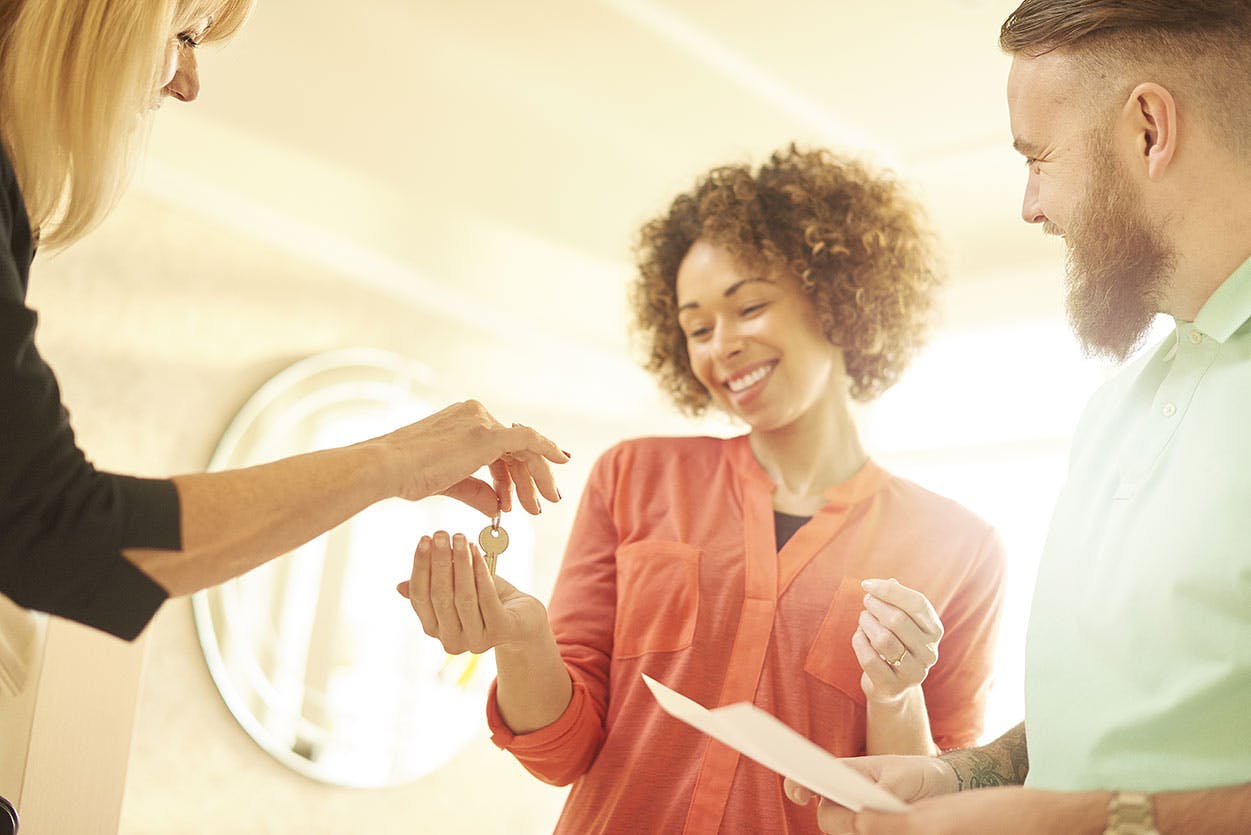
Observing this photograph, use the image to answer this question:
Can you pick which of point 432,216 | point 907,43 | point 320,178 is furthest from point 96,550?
point 907,43

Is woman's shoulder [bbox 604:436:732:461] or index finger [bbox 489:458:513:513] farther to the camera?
woman's shoulder [bbox 604:436:732:461]

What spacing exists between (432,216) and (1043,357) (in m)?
2.09

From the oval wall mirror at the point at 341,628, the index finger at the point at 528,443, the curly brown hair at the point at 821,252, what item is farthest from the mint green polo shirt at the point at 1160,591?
the oval wall mirror at the point at 341,628

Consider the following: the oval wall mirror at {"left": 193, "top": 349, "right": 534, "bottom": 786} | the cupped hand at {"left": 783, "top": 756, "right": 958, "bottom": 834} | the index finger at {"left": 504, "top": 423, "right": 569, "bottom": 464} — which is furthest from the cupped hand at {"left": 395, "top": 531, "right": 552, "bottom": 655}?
the oval wall mirror at {"left": 193, "top": 349, "right": 534, "bottom": 786}

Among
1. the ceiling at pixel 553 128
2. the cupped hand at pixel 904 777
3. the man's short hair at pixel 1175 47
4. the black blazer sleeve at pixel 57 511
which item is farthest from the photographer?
the ceiling at pixel 553 128

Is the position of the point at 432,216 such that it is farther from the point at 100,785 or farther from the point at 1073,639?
the point at 1073,639

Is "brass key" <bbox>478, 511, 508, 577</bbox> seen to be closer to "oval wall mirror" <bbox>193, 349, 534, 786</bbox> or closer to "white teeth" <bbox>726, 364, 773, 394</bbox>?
"white teeth" <bbox>726, 364, 773, 394</bbox>

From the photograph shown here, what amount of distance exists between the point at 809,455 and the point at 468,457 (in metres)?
0.84

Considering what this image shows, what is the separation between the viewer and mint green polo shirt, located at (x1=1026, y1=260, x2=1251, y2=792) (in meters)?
1.00

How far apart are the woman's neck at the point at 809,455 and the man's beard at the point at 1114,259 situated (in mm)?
657

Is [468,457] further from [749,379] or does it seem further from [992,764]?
[749,379]

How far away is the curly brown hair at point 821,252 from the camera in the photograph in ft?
6.70

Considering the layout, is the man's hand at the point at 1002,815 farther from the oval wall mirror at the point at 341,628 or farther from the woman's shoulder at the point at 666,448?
the oval wall mirror at the point at 341,628

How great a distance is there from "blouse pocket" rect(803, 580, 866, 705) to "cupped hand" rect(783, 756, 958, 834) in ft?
0.94
